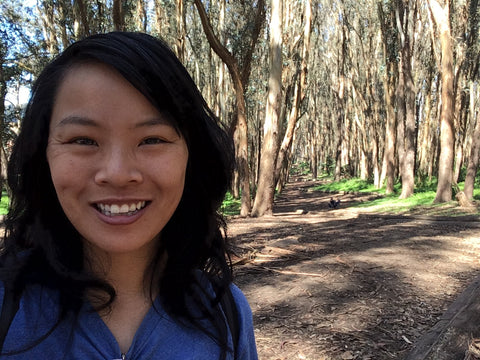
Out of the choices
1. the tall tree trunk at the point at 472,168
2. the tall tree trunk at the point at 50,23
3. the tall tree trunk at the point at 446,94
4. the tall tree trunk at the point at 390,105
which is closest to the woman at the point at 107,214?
the tall tree trunk at the point at 446,94

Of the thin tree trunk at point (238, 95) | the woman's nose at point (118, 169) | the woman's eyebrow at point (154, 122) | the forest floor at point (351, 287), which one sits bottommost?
the forest floor at point (351, 287)

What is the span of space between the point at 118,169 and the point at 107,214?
0.12 m

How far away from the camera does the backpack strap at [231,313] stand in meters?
1.14

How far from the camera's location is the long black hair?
3.29ft

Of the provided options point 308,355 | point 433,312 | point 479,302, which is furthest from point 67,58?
point 433,312

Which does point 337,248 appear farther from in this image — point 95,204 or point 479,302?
point 95,204

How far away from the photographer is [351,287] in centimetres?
416

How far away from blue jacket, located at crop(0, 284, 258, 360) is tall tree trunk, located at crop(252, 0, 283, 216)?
999 cm

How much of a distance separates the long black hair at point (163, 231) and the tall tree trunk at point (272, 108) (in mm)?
9732

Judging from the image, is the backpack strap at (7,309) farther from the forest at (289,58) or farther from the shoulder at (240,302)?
the forest at (289,58)

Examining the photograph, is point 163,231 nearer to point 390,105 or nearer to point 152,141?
point 152,141

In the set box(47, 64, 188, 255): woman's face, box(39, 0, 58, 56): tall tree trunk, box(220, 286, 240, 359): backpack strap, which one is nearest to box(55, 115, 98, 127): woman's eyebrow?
box(47, 64, 188, 255): woman's face

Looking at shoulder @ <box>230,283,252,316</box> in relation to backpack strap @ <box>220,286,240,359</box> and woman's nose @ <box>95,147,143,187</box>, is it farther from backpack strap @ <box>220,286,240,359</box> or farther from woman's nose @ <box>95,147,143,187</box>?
woman's nose @ <box>95,147,143,187</box>

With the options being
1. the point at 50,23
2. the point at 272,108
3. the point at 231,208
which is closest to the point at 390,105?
the point at 231,208
